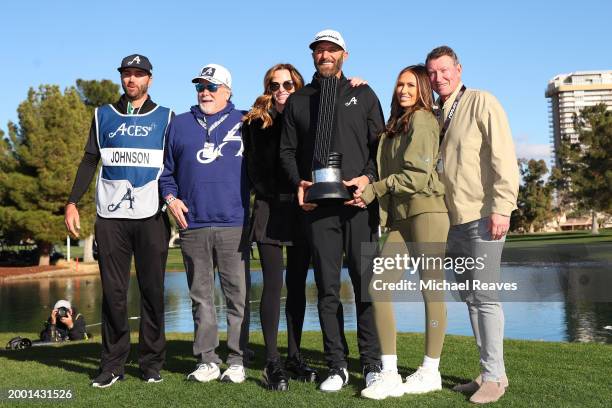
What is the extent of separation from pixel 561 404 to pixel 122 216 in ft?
10.6

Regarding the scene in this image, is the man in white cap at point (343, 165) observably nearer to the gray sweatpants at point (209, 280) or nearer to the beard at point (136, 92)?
the gray sweatpants at point (209, 280)

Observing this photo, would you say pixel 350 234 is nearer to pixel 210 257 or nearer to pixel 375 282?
pixel 375 282

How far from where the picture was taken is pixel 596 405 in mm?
4141

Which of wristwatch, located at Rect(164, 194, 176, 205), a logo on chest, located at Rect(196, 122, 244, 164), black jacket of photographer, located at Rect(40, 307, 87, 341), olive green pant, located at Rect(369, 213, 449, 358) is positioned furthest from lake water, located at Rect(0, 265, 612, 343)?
olive green pant, located at Rect(369, 213, 449, 358)

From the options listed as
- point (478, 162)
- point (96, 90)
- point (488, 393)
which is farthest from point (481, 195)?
point (96, 90)

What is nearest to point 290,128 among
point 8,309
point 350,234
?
point 350,234

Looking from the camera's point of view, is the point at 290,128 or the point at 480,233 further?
the point at 290,128

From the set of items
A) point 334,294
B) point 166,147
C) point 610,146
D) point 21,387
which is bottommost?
point 21,387

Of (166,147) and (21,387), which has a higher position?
(166,147)

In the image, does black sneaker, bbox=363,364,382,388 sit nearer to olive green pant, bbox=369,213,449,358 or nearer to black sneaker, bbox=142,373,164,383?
olive green pant, bbox=369,213,449,358

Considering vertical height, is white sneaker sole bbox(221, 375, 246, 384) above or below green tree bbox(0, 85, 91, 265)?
below

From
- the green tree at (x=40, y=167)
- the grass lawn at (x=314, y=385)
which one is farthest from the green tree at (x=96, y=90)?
the grass lawn at (x=314, y=385)

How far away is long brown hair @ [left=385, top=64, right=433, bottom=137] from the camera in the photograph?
15.0 ft

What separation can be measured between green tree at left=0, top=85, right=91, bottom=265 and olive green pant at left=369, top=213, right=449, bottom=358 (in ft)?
124
